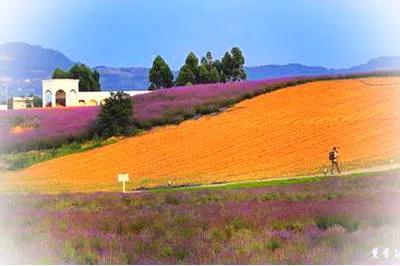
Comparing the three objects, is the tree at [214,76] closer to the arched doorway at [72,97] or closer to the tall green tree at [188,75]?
the tall green tree at [188,75]

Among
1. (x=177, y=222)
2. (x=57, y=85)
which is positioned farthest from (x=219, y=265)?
(x=57, y=85)

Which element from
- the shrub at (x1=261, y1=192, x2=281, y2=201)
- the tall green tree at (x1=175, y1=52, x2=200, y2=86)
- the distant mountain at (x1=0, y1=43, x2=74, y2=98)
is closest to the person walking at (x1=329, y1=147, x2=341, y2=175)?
the shrub at (x1=261, y1=192, x2=281, y2=201)

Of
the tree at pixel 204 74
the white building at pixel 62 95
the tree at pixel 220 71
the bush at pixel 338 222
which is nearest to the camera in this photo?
the bush at pixel 338 222

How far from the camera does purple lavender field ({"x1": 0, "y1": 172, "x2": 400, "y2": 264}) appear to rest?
23.6 feet

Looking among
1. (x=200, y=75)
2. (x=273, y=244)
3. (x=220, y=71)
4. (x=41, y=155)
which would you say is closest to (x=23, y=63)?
(x=273, y=244)

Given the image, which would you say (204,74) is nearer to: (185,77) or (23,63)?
(185,77)

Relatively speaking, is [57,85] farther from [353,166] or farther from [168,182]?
[353,166]

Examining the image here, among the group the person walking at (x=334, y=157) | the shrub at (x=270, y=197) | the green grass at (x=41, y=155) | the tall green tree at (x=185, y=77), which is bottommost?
the person walking at (x=334, y=157)

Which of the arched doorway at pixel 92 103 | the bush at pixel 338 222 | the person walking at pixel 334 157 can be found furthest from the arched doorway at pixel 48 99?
the bush at pixel 338 222

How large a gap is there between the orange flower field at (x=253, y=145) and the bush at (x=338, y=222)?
774 cm

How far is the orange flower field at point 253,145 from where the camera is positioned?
→ 1844 centimetres

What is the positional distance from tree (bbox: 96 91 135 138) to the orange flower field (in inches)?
13.3

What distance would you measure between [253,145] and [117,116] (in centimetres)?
575

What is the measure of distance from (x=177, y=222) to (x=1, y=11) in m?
2.97
